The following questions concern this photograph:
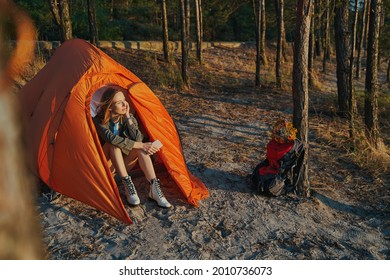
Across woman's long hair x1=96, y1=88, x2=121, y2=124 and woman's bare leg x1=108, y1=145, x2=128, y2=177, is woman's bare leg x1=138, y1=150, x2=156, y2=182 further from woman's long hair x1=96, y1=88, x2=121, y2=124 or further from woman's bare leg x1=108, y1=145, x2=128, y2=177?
woman's long hair x1=96, y1=88, x2=121, y2=124

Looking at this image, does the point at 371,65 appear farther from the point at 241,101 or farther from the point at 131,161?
the point at 131,161

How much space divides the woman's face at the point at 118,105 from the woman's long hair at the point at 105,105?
0.13 feet

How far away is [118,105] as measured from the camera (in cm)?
488

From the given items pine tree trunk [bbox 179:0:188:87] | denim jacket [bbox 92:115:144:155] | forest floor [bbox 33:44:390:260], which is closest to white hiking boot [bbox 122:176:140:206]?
forest floor [bbox 33:44:390:260]

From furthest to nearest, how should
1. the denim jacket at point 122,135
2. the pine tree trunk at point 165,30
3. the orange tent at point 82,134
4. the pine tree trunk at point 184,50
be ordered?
the pine tree trunk at point 165,30 < the pine tree trunk at point 184,50 < the denim jacket at point 122,135 < the orange tent at point 82,134

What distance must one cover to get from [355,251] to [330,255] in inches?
13.6

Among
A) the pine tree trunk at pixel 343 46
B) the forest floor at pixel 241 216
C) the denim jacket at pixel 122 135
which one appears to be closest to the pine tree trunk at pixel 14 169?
the forest floor at pixel 241 216

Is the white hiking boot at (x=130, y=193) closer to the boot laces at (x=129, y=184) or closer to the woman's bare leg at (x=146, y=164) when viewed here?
the boot laces at (x=129, y=184)

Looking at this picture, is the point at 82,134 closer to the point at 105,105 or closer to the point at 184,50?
the point at 105,105

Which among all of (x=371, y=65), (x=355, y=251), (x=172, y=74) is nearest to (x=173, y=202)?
(x=355, y=251)

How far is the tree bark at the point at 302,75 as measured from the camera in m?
4.87

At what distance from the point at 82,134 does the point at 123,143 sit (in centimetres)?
49

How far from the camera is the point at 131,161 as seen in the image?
→ 16.8 ft

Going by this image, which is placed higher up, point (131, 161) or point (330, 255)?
point (131, 161)
